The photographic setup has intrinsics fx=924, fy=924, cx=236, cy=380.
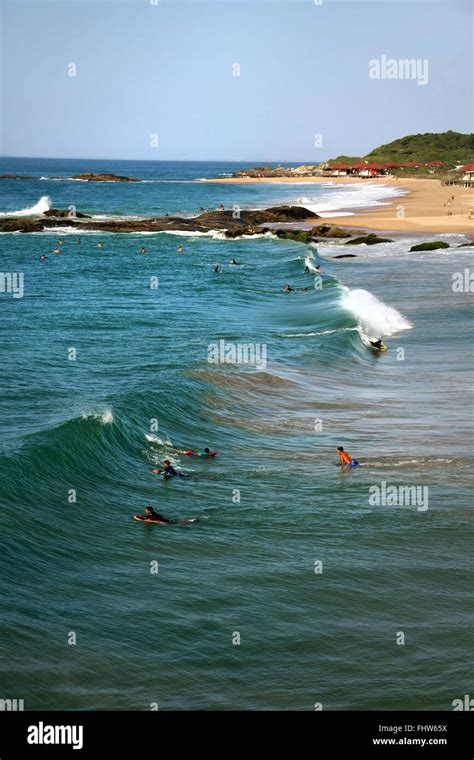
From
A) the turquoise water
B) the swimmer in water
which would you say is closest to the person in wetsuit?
the turquoise water

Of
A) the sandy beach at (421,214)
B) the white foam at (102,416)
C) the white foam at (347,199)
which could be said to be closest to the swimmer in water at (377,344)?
the white foam at (102,416)

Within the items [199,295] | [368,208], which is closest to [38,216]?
[368,208]

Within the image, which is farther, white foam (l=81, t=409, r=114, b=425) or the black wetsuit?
white foam (l=81, t=409, r=114, b=425)

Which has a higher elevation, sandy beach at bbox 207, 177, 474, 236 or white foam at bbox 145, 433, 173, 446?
sandy beach at bbox 207, 177, 474, 236

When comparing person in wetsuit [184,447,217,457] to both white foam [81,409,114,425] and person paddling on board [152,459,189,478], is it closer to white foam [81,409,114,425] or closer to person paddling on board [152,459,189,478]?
person paddling on board [152,459,189,478]

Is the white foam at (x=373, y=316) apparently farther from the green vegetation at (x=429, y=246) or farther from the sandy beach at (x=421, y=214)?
the sandy beach at (x=421, y=214)

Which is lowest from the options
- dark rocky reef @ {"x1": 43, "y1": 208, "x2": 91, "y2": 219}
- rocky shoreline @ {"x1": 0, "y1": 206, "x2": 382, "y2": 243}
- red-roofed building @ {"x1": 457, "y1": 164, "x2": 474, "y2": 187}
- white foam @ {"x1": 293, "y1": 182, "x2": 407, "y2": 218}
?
rocky shoreline @ {"x1": 0, "y1": 206, "x2": 382, "y2": 243}

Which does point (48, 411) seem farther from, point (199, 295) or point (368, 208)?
point (368, 208)

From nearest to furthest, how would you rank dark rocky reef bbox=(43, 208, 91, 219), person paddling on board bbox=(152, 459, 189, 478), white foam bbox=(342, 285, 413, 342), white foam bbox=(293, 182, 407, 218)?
person paddling on board bbox=(152, 459, 189, 478)
white foam bbox=(342, 285, 413, 342)
dark rocky reef bbox=(43, 208, 91, 219)
white foam bbox=(293, 182, 407, 218)

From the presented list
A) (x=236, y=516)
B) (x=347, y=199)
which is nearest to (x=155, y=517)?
(x=236, y=516)
